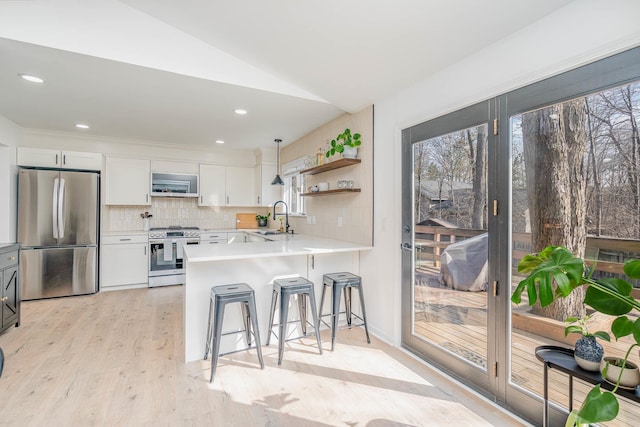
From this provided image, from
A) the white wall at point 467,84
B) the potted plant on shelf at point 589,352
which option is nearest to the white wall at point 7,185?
the white wall at point 467,84

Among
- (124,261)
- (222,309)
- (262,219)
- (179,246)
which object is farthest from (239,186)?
(222,309)

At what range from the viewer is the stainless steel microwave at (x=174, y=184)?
5.14 m

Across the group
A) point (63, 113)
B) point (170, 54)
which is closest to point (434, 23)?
point (170, 54)

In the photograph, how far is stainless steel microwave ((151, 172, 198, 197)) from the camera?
514 cm

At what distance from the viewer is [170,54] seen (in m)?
2.59

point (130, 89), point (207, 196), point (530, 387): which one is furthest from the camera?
point (207, 196)

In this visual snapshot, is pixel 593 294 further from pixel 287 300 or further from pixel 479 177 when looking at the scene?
pixel 287 300

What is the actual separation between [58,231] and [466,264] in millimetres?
5006

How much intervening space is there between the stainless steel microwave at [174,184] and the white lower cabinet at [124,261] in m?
0.81

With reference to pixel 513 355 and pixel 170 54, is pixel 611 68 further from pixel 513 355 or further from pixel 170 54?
Answer: pixel 170 54

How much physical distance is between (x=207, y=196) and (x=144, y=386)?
150 inches

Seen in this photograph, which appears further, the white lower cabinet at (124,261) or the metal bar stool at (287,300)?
the white lower cabinet at (124,261)

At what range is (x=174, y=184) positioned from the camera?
5281 millimetres

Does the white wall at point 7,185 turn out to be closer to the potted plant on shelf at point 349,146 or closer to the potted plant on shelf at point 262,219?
the potted plant on shelf at point 262,219
